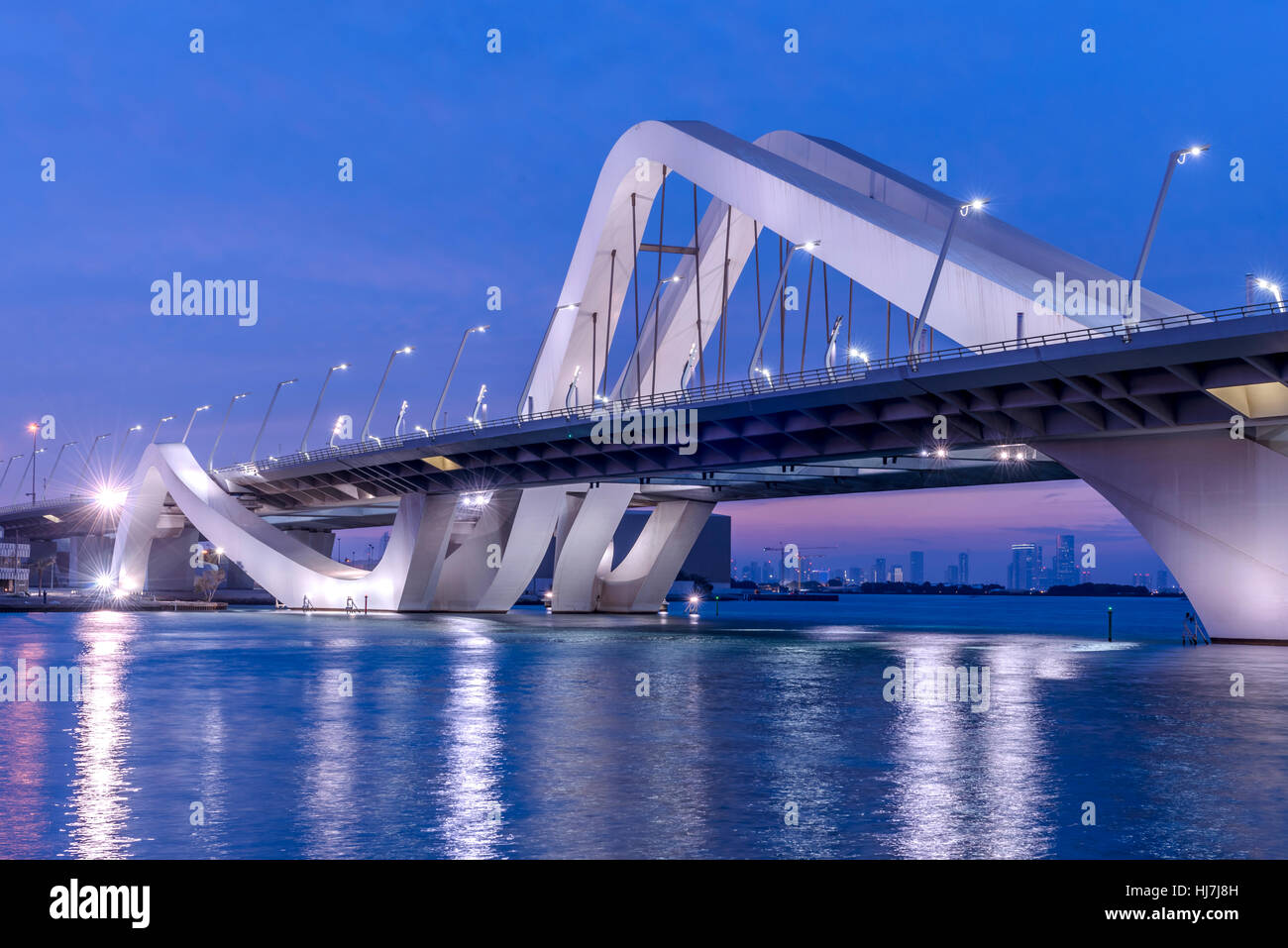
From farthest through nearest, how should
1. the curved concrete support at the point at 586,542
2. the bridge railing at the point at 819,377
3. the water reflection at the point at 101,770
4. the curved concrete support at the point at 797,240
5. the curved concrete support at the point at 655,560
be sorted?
the curved concrete support at the point at 655,560 → the curved concrete support at the point at 586,542 → the curved concrete support at the point at 797,240 → the bridge railing at the point at 819,377 → the water reflection at the point at 101,770

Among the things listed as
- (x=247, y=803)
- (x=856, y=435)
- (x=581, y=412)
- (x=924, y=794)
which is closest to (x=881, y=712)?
(x=924, y=794)

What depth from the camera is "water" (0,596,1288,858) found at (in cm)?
1102

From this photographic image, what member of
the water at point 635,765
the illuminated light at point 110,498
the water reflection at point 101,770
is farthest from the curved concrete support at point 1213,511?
the illuminated light at point 110,498

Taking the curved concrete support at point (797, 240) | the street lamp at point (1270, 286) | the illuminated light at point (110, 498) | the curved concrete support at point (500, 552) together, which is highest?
the curved concrete support at point (797, 240)

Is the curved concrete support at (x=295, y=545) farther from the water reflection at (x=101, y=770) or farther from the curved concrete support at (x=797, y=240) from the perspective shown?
the water reflection at (x=101, y=770)

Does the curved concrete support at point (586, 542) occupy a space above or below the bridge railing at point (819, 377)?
below

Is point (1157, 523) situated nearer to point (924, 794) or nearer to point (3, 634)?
point (924, 794)

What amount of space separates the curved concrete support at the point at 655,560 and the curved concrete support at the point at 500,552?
811 cm

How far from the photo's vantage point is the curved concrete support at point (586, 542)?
7900cm

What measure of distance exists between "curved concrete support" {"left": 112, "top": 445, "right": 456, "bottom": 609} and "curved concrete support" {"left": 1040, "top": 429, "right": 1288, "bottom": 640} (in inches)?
1709

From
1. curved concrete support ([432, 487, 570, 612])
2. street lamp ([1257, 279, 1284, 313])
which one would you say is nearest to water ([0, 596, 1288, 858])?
street lamp ([1257, 279, 1284, 313])

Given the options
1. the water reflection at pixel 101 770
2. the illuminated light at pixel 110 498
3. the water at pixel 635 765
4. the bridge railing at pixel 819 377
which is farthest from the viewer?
the illuminated light at pixel 110 498

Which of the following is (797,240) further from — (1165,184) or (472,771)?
(472,771)

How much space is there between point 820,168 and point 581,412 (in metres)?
→ 17.6
